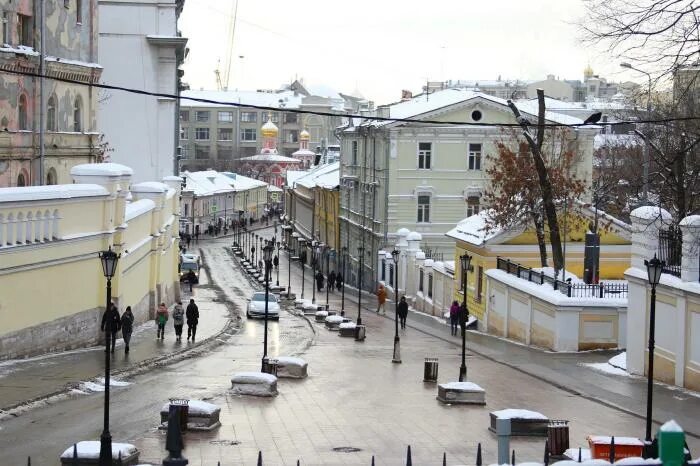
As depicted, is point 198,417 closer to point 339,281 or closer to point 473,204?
point 339,281

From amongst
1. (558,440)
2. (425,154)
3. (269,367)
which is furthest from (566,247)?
(558,440)

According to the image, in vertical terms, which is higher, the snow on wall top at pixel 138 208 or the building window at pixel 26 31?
the building window at pixel 26 31

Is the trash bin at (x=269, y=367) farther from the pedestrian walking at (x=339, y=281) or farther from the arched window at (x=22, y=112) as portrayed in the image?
the pedestrian walking at (x=339, y=281)

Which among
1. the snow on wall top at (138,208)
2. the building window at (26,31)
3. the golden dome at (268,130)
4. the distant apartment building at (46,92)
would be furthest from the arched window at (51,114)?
the golden dome at (268,130)

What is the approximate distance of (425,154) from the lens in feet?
229

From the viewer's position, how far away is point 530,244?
45000 mm

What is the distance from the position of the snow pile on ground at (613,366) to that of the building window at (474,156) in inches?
1555

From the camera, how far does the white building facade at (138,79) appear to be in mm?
60812

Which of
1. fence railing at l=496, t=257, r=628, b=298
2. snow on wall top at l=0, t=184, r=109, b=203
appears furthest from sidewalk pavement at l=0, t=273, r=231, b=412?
fence railing at l=496, t=257, r=628, b=298

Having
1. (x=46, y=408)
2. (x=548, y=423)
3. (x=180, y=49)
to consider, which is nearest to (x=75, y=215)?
(x=46, y=408)

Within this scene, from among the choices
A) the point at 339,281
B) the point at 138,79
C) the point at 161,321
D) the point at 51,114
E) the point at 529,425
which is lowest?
the point at 339,281

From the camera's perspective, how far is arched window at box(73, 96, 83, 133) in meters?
43.8

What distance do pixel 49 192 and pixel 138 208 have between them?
31.1ft

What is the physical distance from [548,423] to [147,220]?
20.9 m
